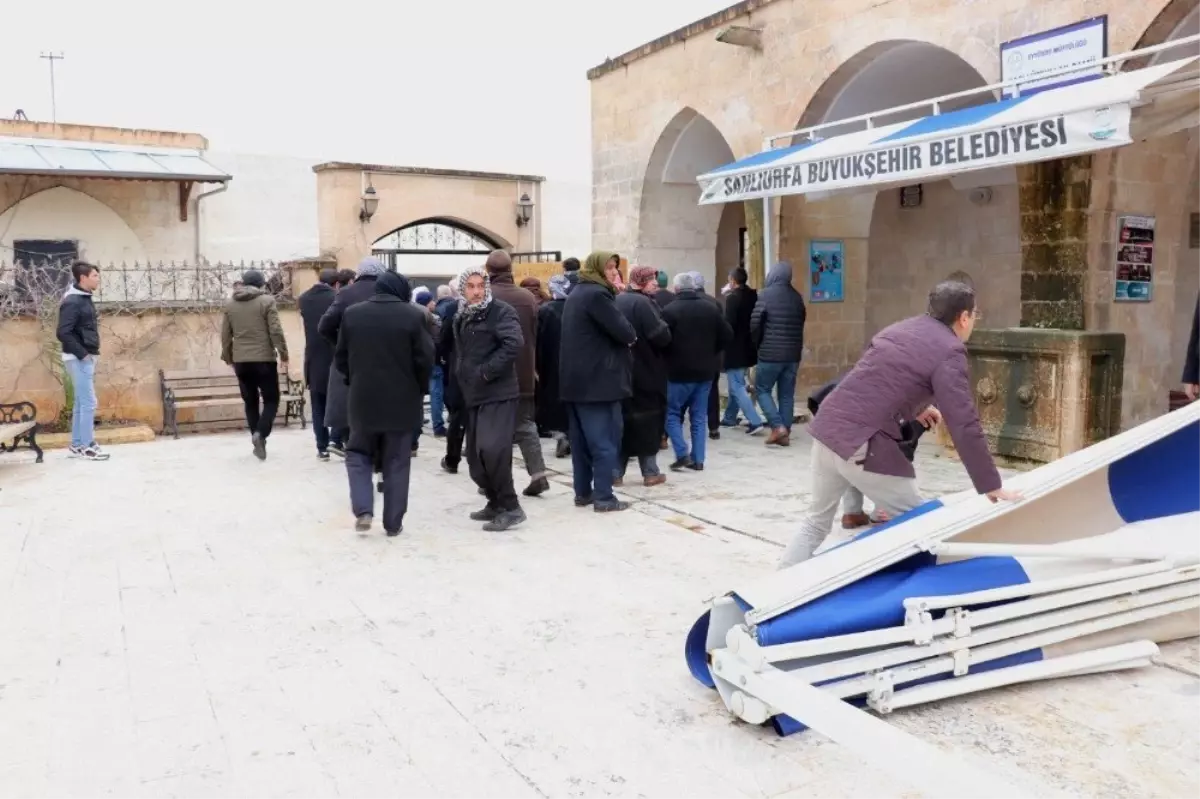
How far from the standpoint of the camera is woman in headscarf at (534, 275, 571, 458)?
25.5 ft

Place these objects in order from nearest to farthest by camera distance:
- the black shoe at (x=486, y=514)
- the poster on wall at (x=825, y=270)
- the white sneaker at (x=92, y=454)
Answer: the black shoe at (x=486, y=514) < the white sneaker at (x=92, y=454) < the poster on wall at (x=825, y=270)

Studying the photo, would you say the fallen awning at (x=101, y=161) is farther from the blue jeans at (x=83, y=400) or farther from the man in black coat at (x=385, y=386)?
the man in black coat at (x=385, y=386)

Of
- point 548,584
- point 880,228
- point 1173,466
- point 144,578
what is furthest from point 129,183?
point 1173,466

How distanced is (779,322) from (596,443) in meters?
2.86

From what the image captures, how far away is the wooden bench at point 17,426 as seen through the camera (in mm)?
7922

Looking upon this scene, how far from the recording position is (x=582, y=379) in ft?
19.9

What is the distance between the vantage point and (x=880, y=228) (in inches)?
501

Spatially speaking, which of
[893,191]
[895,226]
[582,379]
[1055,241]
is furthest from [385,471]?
[893,191]

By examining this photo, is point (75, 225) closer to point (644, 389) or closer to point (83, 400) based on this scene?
point (83, 400)

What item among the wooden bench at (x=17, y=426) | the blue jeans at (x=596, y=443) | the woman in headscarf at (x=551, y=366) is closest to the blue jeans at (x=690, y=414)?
the woman in headscarf at (x=551, y=366)

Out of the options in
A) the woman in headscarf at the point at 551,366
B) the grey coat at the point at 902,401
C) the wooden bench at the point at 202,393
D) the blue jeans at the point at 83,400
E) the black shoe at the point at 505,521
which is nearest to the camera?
the grey coat at the point at 902,401

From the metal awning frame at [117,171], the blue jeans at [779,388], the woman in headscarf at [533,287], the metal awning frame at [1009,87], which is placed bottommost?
the blue jeans at [779,388]

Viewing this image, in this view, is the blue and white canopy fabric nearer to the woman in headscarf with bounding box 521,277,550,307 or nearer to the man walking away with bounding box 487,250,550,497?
the woman in headscarf with bounding box 521,277,550,307

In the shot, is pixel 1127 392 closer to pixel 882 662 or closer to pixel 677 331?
pixel 677 331
